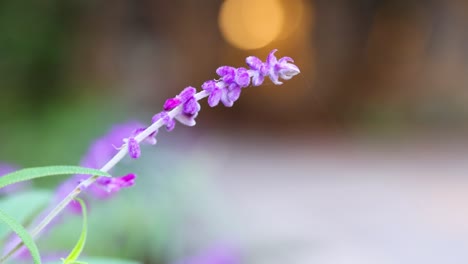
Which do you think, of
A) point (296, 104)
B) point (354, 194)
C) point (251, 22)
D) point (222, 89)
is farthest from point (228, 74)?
point (251, 22)

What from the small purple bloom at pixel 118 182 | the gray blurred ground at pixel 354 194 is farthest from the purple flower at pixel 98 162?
the gray blurred ground at pixel 354 194

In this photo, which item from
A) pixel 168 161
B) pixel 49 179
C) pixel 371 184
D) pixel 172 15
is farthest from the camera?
pixel 172 15

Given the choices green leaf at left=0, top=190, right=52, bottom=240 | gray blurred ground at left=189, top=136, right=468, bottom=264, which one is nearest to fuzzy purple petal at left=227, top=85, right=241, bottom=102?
green leaf at left=0, top=190, right=52, bottom=240

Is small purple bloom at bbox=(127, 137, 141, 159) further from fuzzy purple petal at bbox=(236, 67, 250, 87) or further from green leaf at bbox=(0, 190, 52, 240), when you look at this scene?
green leaf at bbox=(0, 190, 52, 240)

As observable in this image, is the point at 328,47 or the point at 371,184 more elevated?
the point at 328,47

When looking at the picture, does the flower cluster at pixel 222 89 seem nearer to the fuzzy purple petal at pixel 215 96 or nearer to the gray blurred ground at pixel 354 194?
the fuzzy purple petal at pixel 215 96

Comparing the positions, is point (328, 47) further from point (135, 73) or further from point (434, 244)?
point (434, 244)

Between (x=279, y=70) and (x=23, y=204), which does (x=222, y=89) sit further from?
(x=23, y=204)

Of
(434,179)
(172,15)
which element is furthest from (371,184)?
(172,15)
